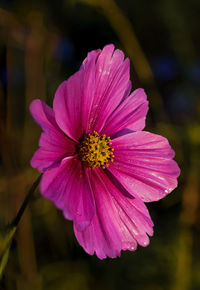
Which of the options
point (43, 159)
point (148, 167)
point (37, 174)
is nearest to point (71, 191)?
point (43, 159)

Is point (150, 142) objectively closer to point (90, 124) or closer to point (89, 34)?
point (90, 124)

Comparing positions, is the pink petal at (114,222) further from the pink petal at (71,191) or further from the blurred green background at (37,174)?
the blurred green background at (37,174)

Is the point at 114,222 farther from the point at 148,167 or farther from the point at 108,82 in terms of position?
the point at 108,82

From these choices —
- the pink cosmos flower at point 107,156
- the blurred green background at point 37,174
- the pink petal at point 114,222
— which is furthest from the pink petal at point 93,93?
the blurred green background at point 37,174

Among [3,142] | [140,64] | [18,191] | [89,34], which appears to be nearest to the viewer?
[3,142]

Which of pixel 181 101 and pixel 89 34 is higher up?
pixel 89 34

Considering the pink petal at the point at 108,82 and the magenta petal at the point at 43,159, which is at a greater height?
the pink petal at the point at 108,82

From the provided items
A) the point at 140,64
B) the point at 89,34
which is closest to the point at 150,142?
the point at 140,64

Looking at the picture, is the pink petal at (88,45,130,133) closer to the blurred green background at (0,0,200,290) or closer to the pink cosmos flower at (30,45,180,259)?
the pink cosmos flower at (30,45,180,259)
